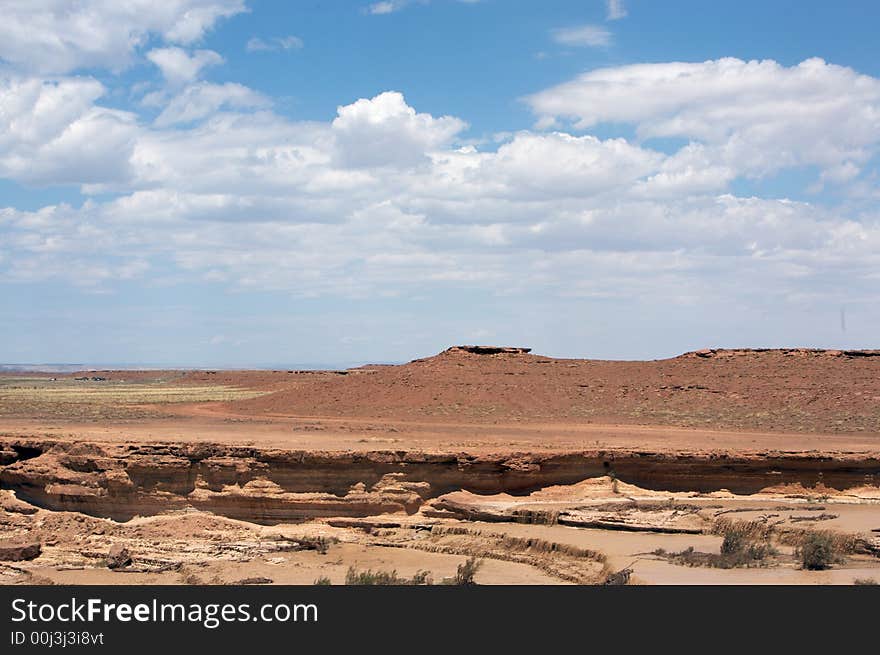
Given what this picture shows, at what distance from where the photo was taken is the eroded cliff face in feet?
70.5

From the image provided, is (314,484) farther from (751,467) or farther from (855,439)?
(855,439)

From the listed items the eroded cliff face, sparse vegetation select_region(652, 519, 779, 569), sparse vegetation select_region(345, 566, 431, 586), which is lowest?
sparse vegetation select_region(345, 566, 431, 586)

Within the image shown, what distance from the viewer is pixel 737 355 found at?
49.1 meters

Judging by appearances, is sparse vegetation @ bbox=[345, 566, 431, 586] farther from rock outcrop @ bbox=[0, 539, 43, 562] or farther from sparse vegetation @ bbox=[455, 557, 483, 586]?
rock outcrop @ bbox=[0, 539, 43, 562]

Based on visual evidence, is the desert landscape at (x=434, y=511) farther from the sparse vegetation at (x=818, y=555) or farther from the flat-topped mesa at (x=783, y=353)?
the flat-topped mesa at (x=783, y=353)

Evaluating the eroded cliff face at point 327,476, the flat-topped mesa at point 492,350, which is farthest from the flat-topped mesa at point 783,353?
the eroded cliff face at point 327,476

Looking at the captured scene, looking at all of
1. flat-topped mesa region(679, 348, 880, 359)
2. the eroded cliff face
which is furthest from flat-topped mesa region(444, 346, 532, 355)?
the eroded cliff face

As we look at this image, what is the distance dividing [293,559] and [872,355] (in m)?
36.5

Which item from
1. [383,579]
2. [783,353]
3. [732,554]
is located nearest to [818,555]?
[732,554]

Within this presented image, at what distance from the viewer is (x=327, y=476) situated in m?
21.6

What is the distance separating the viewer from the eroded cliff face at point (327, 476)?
2150cm

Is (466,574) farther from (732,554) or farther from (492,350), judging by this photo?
(492,350)
